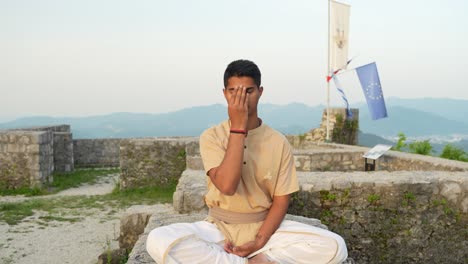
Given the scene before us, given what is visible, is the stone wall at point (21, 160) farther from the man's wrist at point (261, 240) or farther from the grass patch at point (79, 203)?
the man's wrist at point (261, 240)

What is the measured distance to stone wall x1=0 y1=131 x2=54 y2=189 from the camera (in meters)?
11.5

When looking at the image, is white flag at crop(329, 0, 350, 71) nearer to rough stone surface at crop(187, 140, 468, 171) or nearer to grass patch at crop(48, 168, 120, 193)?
rough stone surface at crop(187, 140, 468, 171)

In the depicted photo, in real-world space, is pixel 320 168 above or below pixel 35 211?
above

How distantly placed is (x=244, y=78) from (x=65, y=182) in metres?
11.5

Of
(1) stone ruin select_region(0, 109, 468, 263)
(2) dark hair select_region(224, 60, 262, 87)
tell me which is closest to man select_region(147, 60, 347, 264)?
(2) dark hair select_region(224, 60, 262, 87)

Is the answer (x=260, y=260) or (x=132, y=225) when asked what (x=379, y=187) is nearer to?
(x=260, y=260)

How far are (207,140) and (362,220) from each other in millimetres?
2707

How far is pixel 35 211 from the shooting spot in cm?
894

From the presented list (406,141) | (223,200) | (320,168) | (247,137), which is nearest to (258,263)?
(223,200)

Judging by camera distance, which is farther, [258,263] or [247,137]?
[247,137]

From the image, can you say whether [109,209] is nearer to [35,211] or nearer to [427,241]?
[35,211]

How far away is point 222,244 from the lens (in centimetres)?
295

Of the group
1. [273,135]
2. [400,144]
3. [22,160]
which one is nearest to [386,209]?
[273,135]

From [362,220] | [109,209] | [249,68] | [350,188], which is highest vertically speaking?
[249,68]
